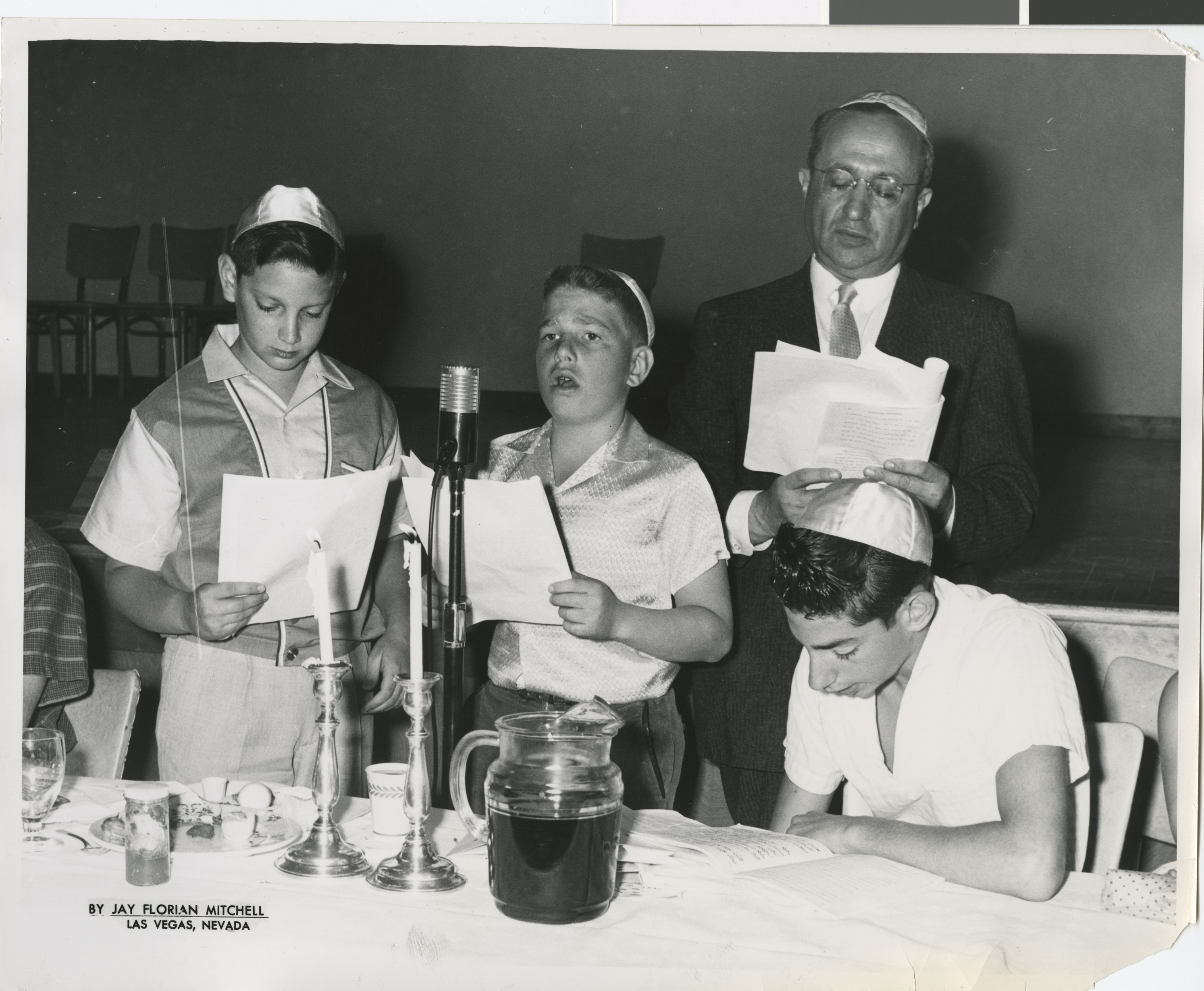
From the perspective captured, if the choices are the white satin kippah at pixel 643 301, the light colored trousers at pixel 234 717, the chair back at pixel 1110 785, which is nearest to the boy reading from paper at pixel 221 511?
the light colored trousers at pixel 234 717

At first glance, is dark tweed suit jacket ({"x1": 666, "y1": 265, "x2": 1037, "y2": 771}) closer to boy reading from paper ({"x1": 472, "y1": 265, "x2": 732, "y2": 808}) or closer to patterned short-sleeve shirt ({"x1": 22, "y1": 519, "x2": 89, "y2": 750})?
boy reading from paper ({"x1": 472, "y1": 265, "x2": 732, "y2": 808})

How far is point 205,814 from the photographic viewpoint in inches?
63.2

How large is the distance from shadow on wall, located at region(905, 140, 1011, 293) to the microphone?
75 cm

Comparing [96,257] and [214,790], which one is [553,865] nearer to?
[214,790]

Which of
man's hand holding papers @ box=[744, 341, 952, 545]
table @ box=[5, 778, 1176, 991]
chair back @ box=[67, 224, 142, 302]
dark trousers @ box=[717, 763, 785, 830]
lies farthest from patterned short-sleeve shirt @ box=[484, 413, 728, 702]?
chair back @ box=[67, 224, 142, 302]

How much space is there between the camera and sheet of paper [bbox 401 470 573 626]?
1810mm

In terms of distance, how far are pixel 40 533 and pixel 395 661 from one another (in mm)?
597

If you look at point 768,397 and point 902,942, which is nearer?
point 902,942

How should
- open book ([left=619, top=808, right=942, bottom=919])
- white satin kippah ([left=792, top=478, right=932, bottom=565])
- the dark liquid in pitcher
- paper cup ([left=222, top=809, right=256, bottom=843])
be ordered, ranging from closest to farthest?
the dark liquid in pitcher, open book ([left=619, top=808, right=942, bottom=919]), paper cup ([left=222, top=809, right=256, bottom=843]), white satin kippah ([left=792, top=478, right=932, bottom=565])

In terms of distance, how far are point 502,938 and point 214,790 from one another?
1.61 feet

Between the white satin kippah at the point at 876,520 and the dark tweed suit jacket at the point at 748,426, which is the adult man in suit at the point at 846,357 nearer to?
the dark tweed suit jacket at the point at 748,426

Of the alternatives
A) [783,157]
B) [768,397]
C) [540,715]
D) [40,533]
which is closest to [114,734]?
[40,533]

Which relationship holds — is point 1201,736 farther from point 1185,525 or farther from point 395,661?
point 395,661

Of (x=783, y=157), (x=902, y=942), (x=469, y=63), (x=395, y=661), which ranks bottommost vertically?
(x=902, y=942)
